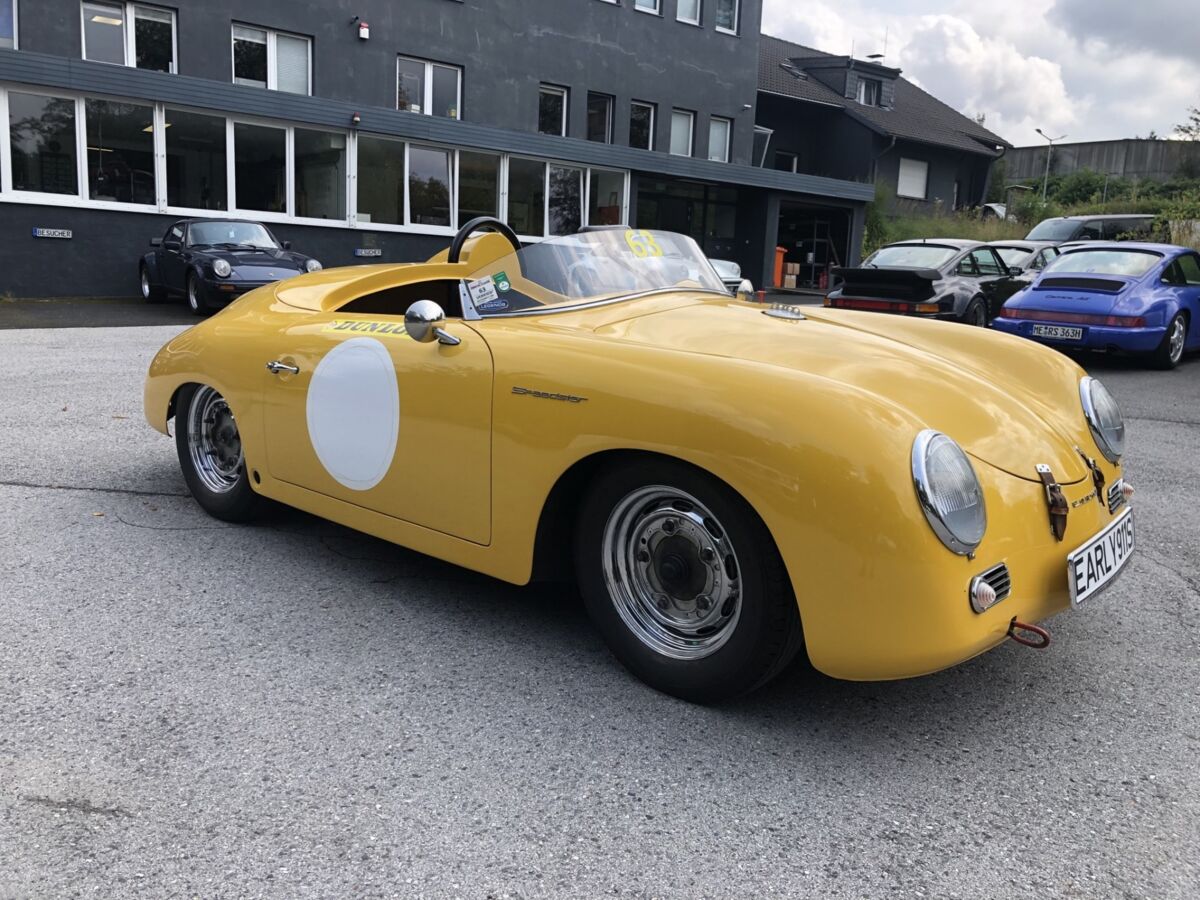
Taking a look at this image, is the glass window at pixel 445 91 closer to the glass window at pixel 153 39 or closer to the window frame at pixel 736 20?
the glass window at pixel 153 39

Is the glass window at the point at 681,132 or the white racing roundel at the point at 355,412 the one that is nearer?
the white racing roundel at the point at 355,412

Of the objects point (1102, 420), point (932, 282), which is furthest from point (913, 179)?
point (1102, 420)

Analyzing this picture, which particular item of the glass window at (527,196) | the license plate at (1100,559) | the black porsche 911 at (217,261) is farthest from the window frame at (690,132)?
the license plate at (1100,559)

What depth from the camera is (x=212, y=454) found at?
449 cm

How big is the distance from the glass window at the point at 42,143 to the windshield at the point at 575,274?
16.0 m

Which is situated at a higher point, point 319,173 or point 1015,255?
point 319,173

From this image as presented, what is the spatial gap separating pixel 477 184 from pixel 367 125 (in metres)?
2.90

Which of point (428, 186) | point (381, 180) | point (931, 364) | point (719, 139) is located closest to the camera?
point (931, 364)

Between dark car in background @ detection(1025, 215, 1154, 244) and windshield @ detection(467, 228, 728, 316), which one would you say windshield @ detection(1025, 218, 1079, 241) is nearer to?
dark car in background @ detection(1025, 215, 1154, 244)

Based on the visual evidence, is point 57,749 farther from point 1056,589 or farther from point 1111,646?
point 1111,646

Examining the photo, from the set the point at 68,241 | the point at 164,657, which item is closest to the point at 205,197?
the point at 68,241

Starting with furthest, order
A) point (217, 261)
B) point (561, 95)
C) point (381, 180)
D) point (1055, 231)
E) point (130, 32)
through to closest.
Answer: point (561, 95) → point (381, 180) → point (1055, 231) → point (130, 32) → point (217, 261)

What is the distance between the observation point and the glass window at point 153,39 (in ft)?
59.1

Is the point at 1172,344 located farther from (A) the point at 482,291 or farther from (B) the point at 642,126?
(B) the point at 642,126
